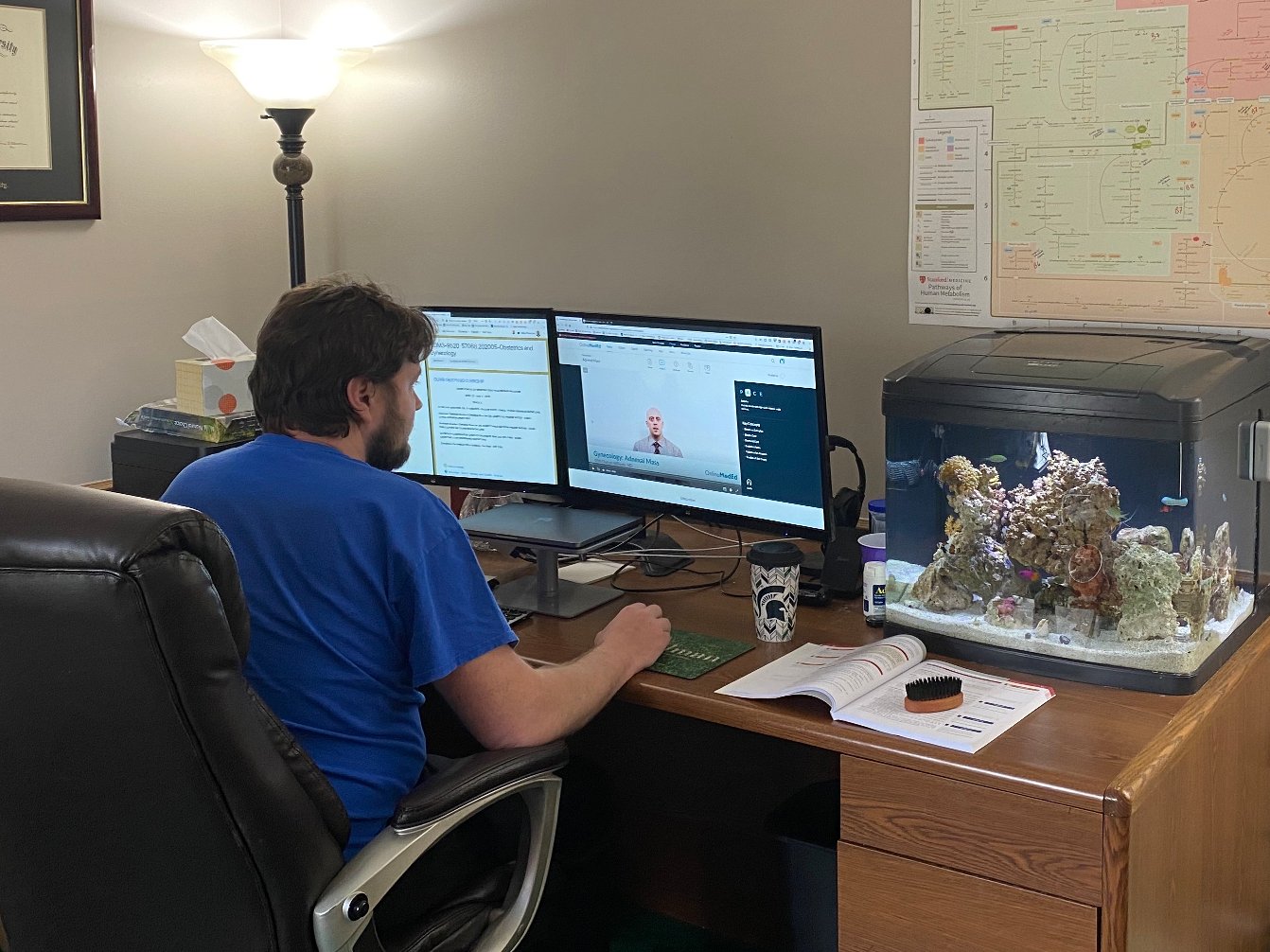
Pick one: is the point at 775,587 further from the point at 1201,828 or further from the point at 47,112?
the point at 47,112

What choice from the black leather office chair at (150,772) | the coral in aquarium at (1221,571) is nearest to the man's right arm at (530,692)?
the black leather office chair at (150,772)

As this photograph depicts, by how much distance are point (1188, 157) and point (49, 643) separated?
63.2 inches

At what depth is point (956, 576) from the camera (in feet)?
5.95

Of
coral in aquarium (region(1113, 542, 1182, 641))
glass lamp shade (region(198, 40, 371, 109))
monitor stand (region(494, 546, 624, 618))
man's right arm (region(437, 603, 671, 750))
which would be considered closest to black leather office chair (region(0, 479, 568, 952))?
man's right arm (region(437, 603, 671, 750))

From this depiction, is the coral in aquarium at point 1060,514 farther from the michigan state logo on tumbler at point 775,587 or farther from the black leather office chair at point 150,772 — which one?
the black leather office chair at point 150,772

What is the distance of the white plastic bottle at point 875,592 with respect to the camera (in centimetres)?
192

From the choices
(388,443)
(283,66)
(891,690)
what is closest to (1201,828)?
(891,690)

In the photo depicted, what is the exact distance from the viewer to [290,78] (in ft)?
8.77

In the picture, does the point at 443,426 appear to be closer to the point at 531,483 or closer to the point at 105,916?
the point at 531,483

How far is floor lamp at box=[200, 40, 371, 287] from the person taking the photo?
2646 mm

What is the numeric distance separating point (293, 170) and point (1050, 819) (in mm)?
1988

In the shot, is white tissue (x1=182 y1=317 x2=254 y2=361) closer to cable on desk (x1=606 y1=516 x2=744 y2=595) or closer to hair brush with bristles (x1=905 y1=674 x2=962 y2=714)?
cable on desk (x1=606 y1=516 x2=744 y2=595)

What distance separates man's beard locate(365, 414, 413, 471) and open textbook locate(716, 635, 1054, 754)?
502mm

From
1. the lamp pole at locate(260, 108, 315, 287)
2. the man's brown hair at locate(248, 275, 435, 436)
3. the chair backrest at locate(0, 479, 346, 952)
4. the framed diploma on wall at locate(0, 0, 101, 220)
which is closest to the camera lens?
the chair backrest at locate(0, 479, 346, 952)
